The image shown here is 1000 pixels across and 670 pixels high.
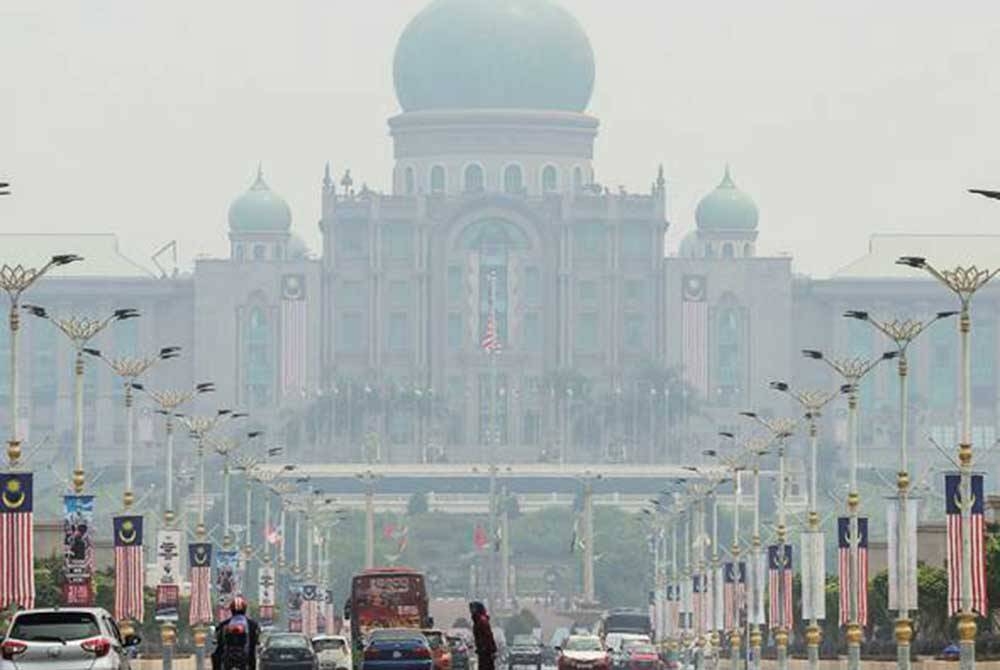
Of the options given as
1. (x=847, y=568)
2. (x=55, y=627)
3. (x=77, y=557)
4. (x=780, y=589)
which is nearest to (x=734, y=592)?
(x=780, y=589)

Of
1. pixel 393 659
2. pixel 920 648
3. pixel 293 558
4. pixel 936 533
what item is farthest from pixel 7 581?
pixel 293 558

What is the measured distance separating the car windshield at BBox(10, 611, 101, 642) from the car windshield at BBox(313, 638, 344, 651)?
36745mm

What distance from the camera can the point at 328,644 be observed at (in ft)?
325

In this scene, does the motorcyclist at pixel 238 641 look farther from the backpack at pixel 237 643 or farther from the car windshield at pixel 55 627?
the car windshield at pixel 55 627

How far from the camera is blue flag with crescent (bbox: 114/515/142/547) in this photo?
100 meters

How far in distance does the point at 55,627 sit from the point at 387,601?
45.3 m

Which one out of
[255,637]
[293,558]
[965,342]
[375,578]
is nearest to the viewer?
[255,637]

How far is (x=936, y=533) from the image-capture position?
445 ft

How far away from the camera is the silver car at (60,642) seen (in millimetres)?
61469

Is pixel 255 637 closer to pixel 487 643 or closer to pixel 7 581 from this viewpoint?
pixel 487 643

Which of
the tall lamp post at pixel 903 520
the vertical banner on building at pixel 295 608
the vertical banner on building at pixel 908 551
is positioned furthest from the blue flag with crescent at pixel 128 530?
the vertical banner on building at pixel 295 608

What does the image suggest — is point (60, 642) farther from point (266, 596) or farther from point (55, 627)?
point (266, 596)

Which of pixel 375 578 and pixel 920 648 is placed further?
pixel 920 648

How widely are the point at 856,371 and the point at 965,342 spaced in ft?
65.3
